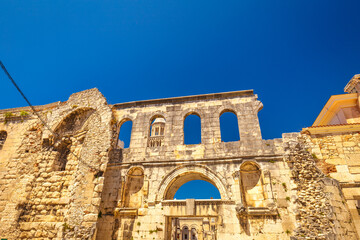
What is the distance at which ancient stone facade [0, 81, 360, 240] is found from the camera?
7.84 meters

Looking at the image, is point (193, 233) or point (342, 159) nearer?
point (342, 159)

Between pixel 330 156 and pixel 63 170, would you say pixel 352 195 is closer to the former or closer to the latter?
pixel 330 156

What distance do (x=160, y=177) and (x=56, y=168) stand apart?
5681 millimetres

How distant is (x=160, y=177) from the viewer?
9.44 meters

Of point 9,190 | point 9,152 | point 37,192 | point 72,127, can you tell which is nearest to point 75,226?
point 37,192

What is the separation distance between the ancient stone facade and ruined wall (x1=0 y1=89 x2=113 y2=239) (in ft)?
0.16

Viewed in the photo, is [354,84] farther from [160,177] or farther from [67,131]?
[67,131]

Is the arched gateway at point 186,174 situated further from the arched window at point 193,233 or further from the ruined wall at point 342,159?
the arched window at point 193,233

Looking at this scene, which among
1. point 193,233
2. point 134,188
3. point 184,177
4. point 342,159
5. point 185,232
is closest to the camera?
point 342,159

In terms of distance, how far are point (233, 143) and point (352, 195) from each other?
4.79 m

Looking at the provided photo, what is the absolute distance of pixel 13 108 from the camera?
501 inches

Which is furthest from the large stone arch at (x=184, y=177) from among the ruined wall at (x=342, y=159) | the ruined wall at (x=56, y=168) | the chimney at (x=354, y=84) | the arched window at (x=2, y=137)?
the chimney at (x=354, y=84)

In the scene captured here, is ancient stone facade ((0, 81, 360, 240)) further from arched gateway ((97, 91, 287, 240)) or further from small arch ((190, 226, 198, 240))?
small arch ((190, 226, 198, 240))

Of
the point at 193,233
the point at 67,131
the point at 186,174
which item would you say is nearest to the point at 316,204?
the point at 186,174
